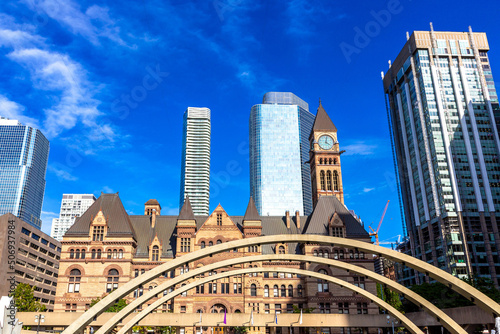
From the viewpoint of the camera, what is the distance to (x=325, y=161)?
91625 millimetres

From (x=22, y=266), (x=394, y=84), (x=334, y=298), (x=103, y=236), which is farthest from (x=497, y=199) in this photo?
(x=22, y=266)

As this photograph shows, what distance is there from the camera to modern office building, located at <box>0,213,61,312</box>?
253 ft

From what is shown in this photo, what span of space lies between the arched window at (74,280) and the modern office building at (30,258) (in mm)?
14312

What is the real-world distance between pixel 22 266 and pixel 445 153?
106568 mm

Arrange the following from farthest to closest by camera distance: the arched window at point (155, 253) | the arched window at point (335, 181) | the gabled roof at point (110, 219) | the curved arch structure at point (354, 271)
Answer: the arched window at point (335, 181), the arched window at point (155, 253), the gabled roof at point (110, 219), the curved arch structure at point (354, 271)

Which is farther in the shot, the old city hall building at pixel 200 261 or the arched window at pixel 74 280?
the old city hall building at pixel 200 261

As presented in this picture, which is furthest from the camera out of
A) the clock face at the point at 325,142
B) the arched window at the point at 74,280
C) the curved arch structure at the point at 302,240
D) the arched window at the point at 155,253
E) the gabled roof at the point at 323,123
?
the gabled roof at the point at 323,123

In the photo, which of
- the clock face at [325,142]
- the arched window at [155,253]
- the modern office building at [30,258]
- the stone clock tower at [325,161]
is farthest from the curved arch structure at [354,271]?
the clock face at [325,142]

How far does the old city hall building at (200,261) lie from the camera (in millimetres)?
67312

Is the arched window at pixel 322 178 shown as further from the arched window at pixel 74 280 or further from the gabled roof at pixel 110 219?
the arched window at pixel 74 280

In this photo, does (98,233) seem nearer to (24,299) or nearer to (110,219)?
(110,219)

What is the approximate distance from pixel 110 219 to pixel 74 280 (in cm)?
1111

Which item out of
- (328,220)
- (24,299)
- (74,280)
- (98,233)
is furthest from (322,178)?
(24,299)

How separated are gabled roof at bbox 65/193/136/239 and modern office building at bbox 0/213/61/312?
45.8 feet
